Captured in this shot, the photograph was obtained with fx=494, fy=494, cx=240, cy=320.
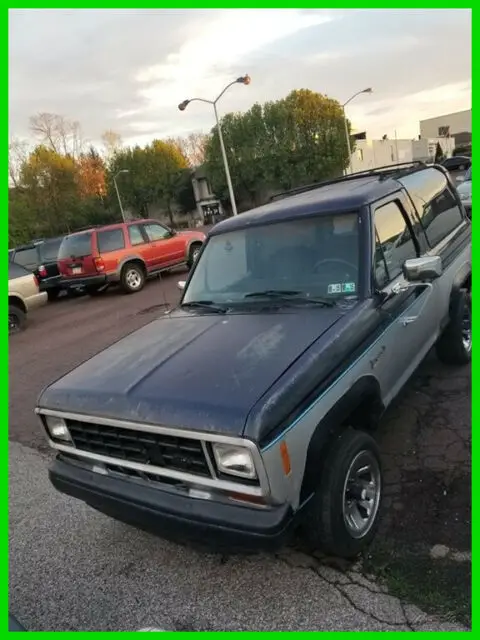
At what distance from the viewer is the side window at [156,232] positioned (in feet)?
45.1

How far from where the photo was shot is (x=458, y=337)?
456 cm

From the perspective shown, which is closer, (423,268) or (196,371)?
(196,371)

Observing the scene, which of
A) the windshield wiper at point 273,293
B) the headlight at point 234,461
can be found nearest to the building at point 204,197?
the windshield wiper at point 273,293

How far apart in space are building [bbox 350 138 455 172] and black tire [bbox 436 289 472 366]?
165 feet

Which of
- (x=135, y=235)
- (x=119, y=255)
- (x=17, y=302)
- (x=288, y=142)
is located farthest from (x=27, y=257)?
(x=288, y=142)

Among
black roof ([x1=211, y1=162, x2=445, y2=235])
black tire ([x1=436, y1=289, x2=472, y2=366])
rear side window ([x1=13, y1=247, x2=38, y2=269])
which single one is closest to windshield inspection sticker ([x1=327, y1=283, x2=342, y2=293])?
black roof ([x1=211, y1=162, x2=445, y2=235])

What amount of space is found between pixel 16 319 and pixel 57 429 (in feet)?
30.6

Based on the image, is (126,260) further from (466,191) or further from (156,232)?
(466,191)

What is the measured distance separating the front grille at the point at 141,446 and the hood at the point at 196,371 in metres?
0.11

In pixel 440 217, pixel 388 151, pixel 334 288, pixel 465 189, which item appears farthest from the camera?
pixel 388 151

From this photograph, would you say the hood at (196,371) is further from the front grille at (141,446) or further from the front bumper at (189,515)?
the front bumper at (189,515)

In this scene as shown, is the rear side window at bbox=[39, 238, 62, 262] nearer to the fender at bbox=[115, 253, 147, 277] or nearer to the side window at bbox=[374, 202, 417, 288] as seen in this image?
the fender at bbox=[115, 253, 147, 277]

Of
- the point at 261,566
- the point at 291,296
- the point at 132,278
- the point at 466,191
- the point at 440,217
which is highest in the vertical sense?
the point at 440,217

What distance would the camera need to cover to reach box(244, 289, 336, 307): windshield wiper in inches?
126
